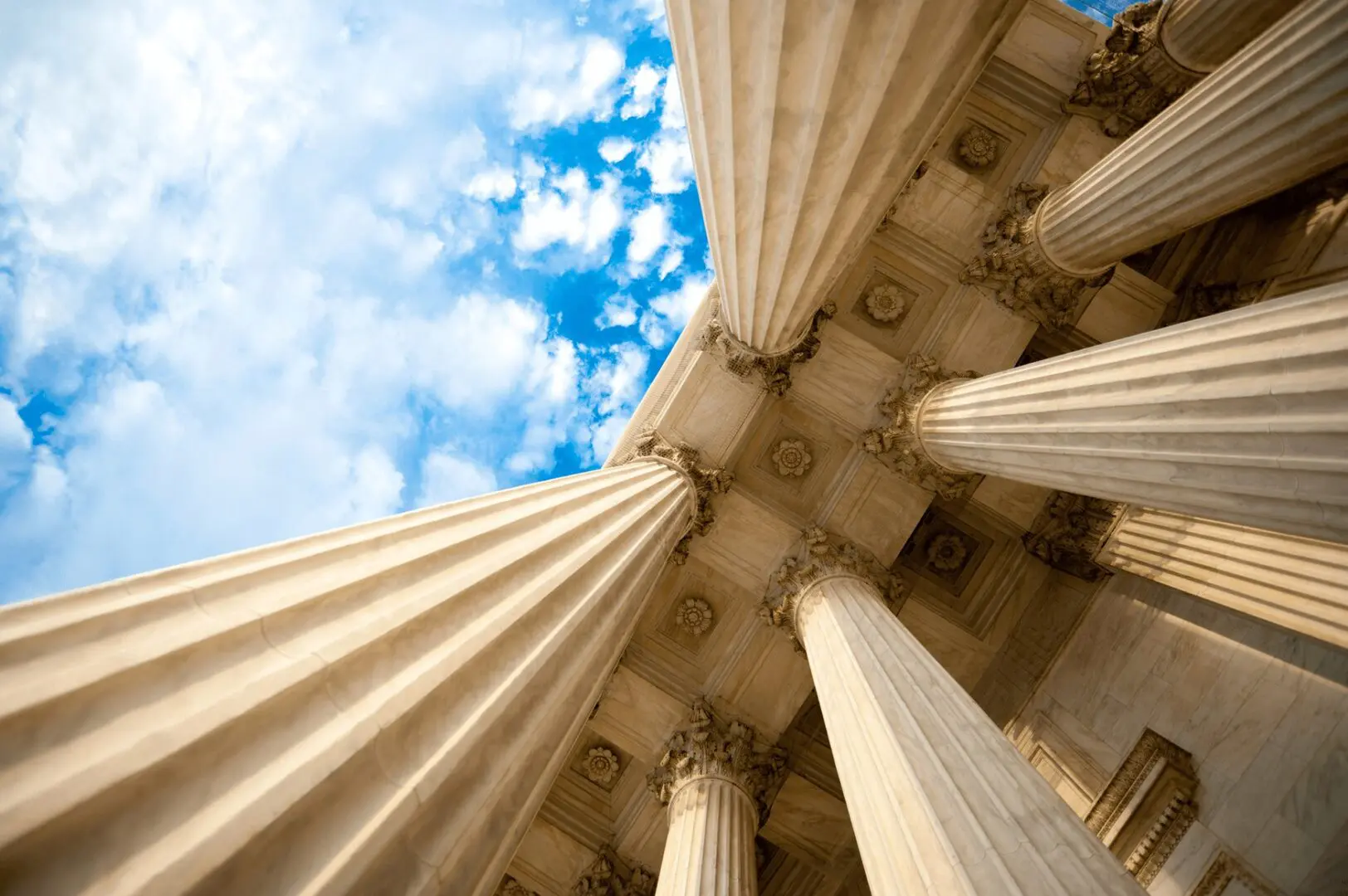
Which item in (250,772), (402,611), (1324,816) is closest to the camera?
(250,772)

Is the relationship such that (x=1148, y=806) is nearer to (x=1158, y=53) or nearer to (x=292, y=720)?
(x=292, y=720)

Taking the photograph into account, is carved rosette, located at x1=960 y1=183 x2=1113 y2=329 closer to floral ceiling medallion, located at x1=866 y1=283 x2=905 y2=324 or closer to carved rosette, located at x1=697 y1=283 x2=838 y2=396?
floral ceiling medallion, located at x1=866 y1=283 x2=905 y2=324

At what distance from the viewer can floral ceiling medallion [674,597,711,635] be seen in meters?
17.4

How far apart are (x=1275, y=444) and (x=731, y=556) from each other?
11914 mm

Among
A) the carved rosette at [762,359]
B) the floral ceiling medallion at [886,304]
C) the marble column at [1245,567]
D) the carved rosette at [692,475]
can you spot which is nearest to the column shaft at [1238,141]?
the marble column at [1245,567]

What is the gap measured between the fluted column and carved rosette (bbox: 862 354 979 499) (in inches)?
213

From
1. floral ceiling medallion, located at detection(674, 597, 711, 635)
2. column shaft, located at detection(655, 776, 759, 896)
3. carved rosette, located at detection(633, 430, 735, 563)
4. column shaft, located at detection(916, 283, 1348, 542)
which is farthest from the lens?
floral ceiling medallion, located at detection(674, 597, 711, 635)

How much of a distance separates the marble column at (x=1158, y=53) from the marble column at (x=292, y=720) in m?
15.1

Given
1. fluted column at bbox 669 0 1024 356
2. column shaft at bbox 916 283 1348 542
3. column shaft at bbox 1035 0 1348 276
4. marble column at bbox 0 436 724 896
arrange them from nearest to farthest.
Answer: marble column at bbox 0 436 724 896
column shaft at bbox 916 283 1348 542
fluted column at bbox 669 0 1024 356
column shaft at bbox 1035 0 1348 276

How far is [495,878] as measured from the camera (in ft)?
16.6

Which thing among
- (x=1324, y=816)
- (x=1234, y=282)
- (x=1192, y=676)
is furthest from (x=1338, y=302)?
(x=1234, y=282)

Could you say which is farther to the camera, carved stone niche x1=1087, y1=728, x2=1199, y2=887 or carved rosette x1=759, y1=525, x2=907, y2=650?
carved rosette x1=759, y1=525, x2=907, y2=650

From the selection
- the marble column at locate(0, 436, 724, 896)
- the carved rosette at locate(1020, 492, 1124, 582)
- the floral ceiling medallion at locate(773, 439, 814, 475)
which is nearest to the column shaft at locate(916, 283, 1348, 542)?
the marble column at locate(0, 436, 724, 896)

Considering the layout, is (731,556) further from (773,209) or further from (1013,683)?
(773,209)
